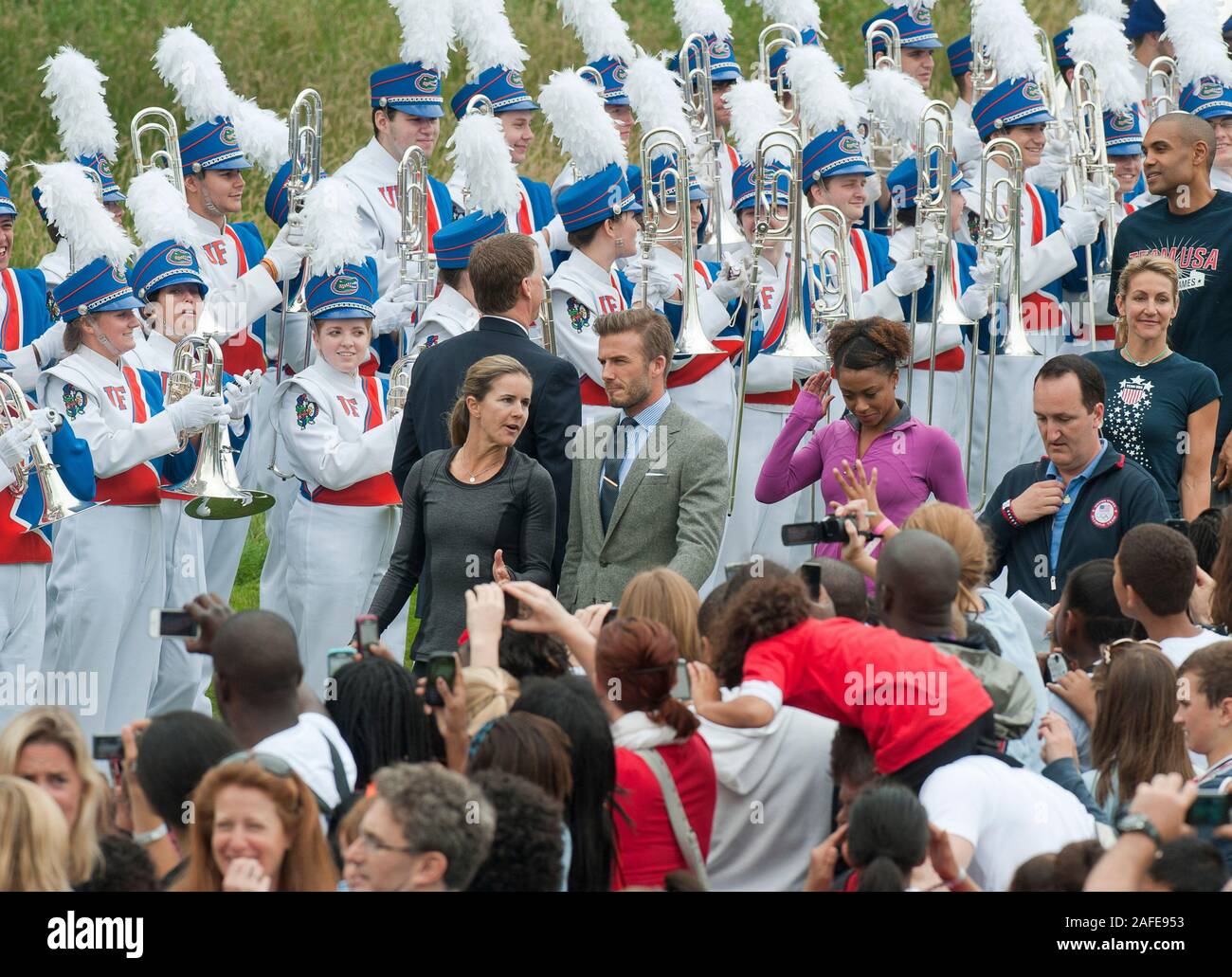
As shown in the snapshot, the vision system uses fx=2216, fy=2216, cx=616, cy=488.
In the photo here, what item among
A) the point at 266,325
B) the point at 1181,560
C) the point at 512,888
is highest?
the point at 266,325

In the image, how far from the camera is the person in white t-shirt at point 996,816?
537 centimetres

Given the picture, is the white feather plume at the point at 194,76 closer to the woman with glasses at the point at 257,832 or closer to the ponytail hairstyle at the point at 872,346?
the ponytail hairstyle at the point at 872,346

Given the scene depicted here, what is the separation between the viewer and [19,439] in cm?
818

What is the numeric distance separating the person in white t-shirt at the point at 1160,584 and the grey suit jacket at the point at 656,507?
61.4 inches

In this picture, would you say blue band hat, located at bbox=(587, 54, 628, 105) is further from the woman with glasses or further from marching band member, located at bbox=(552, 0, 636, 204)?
the woman with glasses

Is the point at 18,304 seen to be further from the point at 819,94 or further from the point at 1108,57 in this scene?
the point at 1108,57

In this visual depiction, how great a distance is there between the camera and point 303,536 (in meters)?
9.65

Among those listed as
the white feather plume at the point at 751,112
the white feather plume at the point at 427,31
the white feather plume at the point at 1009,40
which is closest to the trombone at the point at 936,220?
the white feather plume at the point at 751,112

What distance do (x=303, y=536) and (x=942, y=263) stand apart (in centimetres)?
329

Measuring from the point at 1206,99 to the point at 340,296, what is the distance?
5491mm

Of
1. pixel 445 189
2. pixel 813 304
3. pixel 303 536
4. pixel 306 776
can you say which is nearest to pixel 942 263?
pixel 813 304

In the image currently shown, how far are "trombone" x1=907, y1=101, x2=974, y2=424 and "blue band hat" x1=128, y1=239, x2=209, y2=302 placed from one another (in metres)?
3.36

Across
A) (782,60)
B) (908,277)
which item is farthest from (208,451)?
(782,60)
